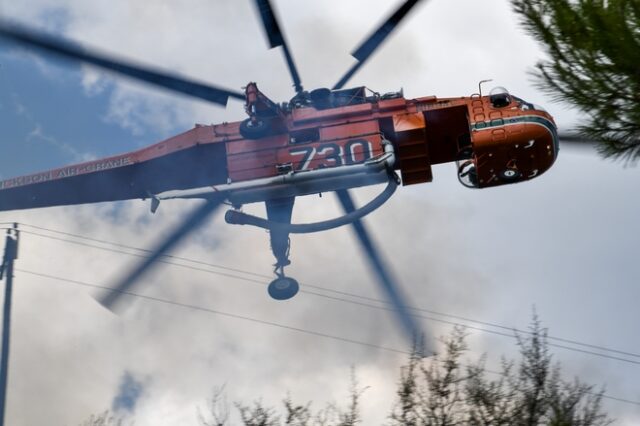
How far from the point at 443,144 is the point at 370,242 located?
7.70ft

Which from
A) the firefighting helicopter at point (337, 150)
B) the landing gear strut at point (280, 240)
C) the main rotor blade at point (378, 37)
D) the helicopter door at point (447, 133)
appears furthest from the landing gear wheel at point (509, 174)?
the landing gear strut at point (280, 240)

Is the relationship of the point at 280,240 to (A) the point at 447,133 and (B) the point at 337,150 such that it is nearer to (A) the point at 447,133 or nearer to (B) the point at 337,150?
(B) the point at 337,150

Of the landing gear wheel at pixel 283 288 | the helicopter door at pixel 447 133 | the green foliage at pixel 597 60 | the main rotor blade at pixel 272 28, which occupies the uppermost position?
the main rotor blade at pixel 272 28

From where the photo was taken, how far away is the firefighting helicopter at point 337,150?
15664 mm

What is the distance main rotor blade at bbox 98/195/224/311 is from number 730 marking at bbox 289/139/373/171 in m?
1.63

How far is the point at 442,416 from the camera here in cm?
1555

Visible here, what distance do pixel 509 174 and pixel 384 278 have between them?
2.90m

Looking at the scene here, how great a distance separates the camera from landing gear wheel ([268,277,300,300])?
636 inches

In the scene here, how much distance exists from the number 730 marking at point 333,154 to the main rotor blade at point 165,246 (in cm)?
163

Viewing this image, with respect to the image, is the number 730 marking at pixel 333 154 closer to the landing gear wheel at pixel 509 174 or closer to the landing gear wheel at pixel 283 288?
the landing gear wheel at pixel 283 288

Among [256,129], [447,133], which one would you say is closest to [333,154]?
[256,129]

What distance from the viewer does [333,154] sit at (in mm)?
16000

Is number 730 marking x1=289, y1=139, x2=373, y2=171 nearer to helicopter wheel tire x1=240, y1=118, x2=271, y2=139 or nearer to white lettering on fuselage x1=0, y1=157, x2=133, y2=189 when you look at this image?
helicopter wheel tire x1=240, y1=118, x2=271, y2=139

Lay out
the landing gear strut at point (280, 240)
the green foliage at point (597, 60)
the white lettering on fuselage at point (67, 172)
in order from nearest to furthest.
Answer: the green foliage at point (597, 60), the landing gear strut at point (280, 240), the white lettering on fuselage at point (67, 172)
